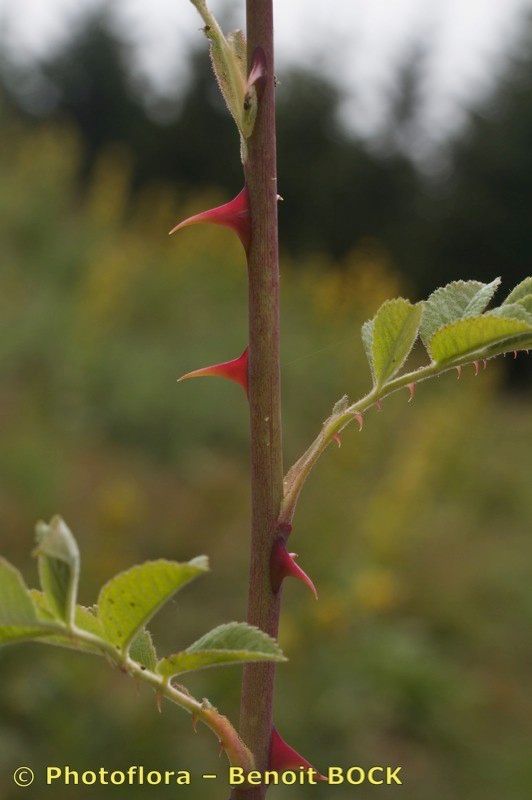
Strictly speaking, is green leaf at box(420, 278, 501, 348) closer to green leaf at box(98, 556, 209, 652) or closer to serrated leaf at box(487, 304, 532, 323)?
serrated leaf at box(487, 304, 532, 323)

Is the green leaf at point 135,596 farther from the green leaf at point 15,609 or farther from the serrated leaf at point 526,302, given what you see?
the serrated leaf at point 526,302

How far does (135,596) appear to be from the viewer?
39 centimetres

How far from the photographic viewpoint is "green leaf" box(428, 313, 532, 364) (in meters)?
0.44

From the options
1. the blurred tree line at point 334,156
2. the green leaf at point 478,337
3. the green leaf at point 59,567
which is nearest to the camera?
the green leaf at point 59,567

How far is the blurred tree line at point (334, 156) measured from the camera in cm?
931

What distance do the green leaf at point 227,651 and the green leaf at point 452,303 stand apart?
209 millimetres

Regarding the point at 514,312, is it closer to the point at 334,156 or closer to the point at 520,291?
the point at 520,291

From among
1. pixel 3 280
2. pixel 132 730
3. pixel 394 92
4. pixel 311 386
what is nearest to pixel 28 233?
pixel 3 280

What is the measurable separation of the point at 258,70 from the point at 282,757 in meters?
0.29

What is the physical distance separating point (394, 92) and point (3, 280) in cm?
723

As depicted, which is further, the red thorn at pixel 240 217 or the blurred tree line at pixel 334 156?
the blurred tree line at pixel 334 156

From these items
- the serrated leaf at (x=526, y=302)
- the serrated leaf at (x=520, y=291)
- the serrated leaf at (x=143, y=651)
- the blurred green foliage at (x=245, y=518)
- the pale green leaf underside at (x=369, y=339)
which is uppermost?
the serrated leaf at (x=520, y=291)

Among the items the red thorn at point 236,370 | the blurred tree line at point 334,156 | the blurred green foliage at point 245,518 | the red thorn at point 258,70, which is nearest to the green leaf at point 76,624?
the red thorn at point 236,370

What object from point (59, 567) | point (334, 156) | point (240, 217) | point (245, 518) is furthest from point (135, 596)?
point (334, 156)
